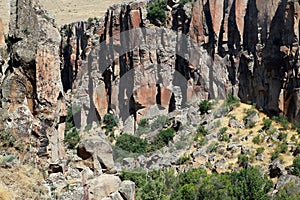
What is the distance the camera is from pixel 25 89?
2009cm

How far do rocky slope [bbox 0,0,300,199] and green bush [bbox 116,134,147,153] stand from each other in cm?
191

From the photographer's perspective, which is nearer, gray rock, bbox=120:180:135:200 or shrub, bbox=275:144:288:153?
gray rock, bbox=120:180:135:200

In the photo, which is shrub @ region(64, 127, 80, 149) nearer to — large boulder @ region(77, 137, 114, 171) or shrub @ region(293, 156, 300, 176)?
shrub @ region(293, 156, 300, 176)

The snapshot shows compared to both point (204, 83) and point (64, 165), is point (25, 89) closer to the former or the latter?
point (64, 165)

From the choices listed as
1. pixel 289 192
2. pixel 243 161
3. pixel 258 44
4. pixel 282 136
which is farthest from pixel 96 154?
pixel 258 44

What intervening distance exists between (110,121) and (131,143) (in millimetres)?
9087

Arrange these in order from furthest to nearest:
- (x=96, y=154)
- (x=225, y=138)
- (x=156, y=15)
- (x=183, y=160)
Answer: (x=156, y=15), (x=225, y=138), (x=183, y=160), (x=96, y=154)

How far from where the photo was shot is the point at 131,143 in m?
48.1

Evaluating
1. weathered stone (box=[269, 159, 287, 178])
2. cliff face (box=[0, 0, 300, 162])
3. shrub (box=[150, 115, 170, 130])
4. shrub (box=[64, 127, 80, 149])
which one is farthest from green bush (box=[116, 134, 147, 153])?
weathered stone (box=[269, 159, 287, 178])

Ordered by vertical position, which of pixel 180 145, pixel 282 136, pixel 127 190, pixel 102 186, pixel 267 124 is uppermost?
pixel 102 186

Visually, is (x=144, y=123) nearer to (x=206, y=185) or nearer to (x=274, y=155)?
(x=274, y=155)


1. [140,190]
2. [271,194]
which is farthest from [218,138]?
[140,190]

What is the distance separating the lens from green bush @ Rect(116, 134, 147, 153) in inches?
1836

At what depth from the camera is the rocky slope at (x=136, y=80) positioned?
64.4ft
